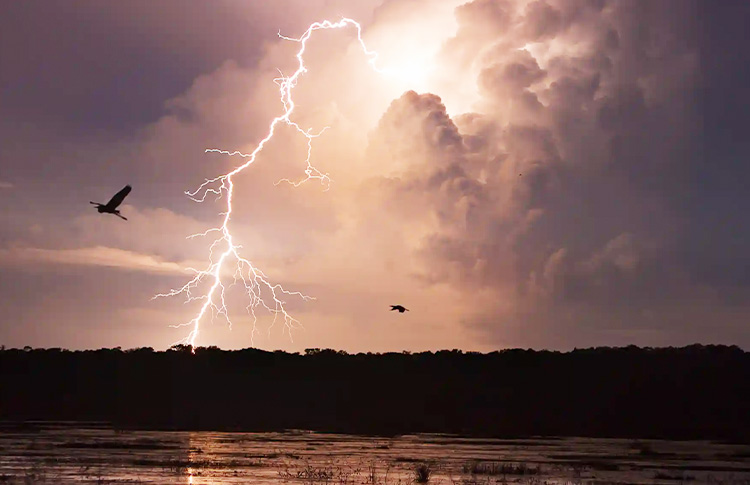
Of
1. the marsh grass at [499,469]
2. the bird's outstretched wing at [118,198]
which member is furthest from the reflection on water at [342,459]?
the bird's outstretched wing at [118,198]

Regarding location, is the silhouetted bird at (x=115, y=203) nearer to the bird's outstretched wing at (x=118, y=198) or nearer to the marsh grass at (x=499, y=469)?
the bird's outstretched wing at (x=118, y=198)

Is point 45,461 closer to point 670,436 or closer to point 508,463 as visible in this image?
point 508,463

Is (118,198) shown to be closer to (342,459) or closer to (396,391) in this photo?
(342,459)

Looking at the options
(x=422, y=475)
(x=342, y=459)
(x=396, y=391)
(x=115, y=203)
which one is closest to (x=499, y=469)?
(x=422, y=475)

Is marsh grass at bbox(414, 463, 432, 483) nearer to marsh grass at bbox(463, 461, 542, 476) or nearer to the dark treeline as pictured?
marsh grass at bbox(463, 461, 542, 476)

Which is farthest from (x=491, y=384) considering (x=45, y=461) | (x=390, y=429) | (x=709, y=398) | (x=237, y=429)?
(x=45, y=461)
